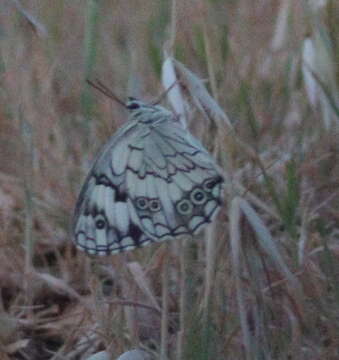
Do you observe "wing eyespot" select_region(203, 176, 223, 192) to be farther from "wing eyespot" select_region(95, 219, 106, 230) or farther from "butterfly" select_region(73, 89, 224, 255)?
"wing eyespot" select_region(95, 219, 106, 230)

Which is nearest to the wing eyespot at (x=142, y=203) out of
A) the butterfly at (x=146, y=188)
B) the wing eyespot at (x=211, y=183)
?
the butterfly at (x=146, y=188)

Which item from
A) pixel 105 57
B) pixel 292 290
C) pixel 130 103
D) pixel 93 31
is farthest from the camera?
pixel 105 57

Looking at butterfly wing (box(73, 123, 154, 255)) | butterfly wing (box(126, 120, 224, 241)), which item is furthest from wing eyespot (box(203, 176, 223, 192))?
butterfly wing (box(73, 123, 154, 255))

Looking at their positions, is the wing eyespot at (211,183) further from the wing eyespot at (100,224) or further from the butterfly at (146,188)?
the wing eyespot at (100,224)

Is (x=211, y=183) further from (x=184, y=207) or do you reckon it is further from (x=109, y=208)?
(x=109, y=208)

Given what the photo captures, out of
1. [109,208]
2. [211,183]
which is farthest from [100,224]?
[211,183]

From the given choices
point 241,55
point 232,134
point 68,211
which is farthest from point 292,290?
point 241,55

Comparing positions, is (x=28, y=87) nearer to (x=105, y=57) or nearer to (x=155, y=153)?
(x=105, y=57)
